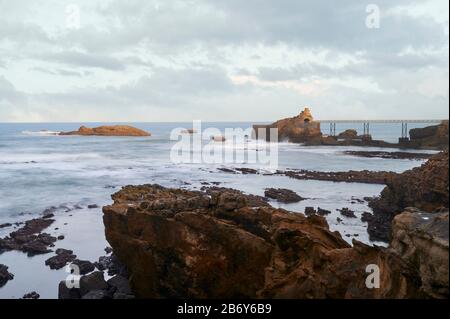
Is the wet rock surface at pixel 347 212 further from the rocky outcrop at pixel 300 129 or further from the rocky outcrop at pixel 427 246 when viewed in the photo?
the rocky outcrop at pixel 300 129

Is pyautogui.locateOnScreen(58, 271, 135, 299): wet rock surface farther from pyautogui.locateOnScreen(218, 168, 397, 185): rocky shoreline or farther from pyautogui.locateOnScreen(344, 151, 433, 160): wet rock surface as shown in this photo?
pyautogui.locateOnScreen(344, 151, 433, 160): wet rock surface

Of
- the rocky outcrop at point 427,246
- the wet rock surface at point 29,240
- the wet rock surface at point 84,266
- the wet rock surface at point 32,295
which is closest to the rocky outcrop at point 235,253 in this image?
the rocky outcrop at point 427,246

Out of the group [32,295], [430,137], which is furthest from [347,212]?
[430,137]

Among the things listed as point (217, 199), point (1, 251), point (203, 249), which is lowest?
point (1, 251)

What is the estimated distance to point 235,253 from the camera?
37.6 feet

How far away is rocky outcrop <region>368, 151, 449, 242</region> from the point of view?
18.4 meters

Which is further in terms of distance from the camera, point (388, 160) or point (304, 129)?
point (304, 129)

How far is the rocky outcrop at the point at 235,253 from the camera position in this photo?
908 cm

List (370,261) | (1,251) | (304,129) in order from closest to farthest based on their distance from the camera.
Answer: (370,261)
(1,251)
(304,129)

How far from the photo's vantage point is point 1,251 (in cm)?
1986
